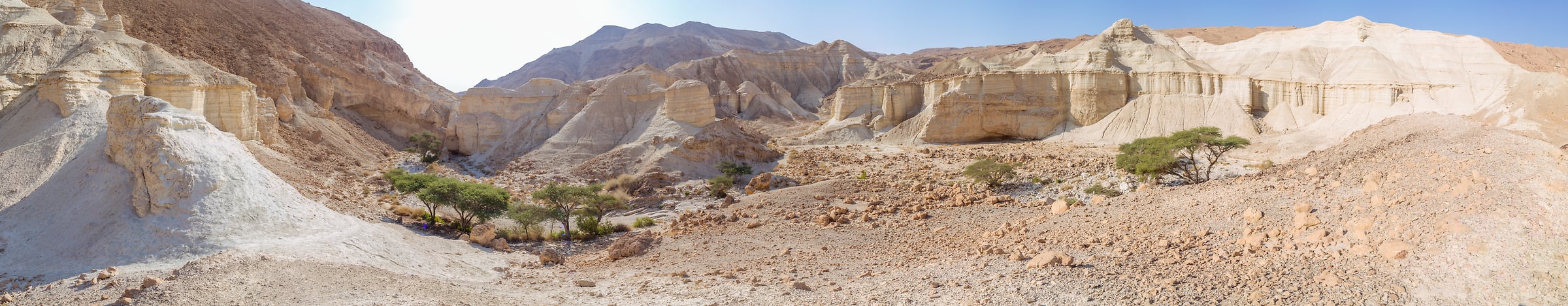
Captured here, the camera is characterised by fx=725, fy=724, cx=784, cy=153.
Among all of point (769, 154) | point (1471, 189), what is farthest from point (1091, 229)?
point (769, 154)

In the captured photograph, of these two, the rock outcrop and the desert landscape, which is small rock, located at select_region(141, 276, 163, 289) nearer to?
the desert landscape

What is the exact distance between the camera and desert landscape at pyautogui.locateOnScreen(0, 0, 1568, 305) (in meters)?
8.25

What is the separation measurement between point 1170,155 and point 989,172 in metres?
4.99

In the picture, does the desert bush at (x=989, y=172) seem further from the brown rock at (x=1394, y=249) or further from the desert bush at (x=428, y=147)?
the desert bush at (x=428, y=147)

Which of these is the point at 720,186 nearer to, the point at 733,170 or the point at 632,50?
the point at 733,170

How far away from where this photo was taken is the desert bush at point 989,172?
73.0 ft

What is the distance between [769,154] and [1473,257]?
80.1ft

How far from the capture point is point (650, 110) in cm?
3186

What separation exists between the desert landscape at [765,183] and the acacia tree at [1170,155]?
15cm

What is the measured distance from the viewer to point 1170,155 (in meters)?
20.6

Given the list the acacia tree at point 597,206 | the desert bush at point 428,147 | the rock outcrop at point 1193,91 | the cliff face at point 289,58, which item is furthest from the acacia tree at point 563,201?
the rock outcrop at point 1193,91

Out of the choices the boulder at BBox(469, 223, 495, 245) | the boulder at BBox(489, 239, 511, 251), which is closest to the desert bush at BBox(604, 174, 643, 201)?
the boulder at BBox(469, 223, 495, 245)

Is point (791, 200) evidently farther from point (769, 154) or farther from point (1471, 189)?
point (1471, 189)

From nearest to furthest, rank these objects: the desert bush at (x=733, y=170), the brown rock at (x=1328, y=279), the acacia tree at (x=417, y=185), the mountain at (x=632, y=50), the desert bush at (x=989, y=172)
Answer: the brown rock at (x=1328, y=279) < the acacia tree at (x=417, y=185) < the desert bush at (x=989, y=172) < the desert bush at (x=733, y=170) < the mountain at (x=632, y=50)
